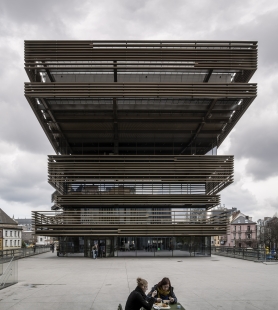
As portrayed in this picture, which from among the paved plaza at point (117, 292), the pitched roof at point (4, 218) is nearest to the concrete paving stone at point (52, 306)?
the paved plaza at point (117, 292)

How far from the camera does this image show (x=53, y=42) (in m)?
30.6

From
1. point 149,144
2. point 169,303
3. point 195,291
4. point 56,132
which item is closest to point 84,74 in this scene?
point 56,132

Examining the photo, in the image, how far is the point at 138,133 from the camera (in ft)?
125

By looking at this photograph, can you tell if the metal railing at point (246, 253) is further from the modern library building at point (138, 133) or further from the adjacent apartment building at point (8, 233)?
the adjacent apartment building at point (8, 233)

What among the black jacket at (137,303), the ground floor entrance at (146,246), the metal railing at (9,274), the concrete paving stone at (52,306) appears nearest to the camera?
the black jacket at (137,303)

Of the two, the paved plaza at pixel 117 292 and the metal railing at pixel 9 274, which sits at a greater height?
the metal railing at pixel 9 274

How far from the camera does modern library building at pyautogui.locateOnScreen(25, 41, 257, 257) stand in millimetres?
30781

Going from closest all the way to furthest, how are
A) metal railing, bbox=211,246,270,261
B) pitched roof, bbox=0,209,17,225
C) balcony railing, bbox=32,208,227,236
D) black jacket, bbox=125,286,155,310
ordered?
black jacket, bbox=125,286,155,310, metal railing, bbox=211,246,270,261, balcony railing, bbox=32,208,227,236, pitched roof, bbox=0,209,17,225

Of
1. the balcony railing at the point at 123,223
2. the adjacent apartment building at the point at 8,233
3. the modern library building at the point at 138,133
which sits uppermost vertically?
the modern library building at the point at 138,133

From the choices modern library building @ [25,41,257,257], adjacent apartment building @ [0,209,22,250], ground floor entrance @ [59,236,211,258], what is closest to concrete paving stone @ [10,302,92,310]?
modern library building @ [25,41,257,257]

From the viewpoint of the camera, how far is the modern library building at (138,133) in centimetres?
3078

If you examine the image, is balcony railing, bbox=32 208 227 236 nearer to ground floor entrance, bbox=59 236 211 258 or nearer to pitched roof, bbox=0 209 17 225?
ground floor entrance, bbox=59 236 211 258

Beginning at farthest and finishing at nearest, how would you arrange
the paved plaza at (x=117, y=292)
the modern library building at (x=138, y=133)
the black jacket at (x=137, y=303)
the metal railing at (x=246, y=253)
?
the metal railing at (x=246, y=253) → the modern library building at (x=138, y=133) → the paved plaza at (x=117, y=292) → the black jacket at (x=137, y=303)

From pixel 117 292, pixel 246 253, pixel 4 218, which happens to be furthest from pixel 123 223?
pixel 4 218
